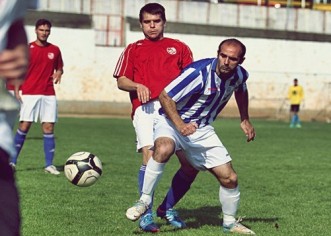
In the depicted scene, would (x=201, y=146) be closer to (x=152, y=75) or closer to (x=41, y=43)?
(x=152, y=75)

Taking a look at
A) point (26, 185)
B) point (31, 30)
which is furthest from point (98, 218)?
point (31, 30)

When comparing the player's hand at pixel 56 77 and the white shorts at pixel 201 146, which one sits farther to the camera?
the player's hand at pixel 56 77

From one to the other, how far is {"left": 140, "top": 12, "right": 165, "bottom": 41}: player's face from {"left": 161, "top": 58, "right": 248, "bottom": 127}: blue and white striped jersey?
2.26ft

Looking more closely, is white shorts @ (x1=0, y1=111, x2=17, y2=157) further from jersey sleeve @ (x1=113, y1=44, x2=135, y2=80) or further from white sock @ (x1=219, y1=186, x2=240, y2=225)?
jersey sleeve @ (x1=113, y1=44, x2=135, y2=80)

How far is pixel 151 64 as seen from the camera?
8.49 metres

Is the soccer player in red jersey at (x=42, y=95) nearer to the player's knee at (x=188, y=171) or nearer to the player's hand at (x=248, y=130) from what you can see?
the player's knee at (x=188, y=171)

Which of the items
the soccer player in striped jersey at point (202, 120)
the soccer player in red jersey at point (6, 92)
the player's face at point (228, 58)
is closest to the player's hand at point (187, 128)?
the soccer player in striped jersey at point (202, 120)

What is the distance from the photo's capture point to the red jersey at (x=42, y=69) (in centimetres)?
1316

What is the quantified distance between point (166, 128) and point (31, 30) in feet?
106

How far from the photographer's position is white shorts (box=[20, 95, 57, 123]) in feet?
42.9

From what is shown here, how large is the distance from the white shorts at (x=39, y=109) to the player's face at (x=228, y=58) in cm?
579

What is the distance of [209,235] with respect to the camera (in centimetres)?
764

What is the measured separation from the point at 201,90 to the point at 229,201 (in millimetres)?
1016

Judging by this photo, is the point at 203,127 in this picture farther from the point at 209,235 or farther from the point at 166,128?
the point at 209,235
